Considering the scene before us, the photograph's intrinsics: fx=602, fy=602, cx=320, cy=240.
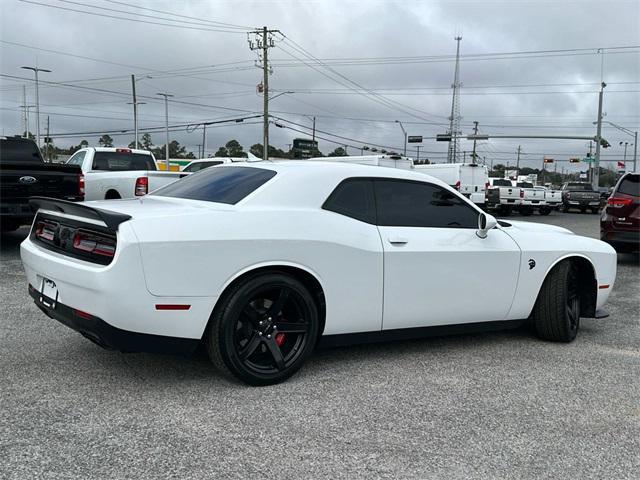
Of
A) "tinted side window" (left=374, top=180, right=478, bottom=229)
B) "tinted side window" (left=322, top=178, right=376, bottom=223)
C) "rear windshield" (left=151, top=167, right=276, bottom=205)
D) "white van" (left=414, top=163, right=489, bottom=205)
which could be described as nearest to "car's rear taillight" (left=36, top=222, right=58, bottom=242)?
"rear windshield" (left=151, top=167, right=276, bottom=205)

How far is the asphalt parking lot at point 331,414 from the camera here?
9.53 ft

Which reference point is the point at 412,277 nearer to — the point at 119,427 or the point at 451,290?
the point at 451,290

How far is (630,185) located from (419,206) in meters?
6.93

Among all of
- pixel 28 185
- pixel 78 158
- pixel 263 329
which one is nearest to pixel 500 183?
pixel 78 158

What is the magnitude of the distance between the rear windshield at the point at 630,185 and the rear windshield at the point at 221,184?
7752 millimetres

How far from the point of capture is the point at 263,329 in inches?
153

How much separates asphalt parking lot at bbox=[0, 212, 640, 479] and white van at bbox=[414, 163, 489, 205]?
70.0 ft

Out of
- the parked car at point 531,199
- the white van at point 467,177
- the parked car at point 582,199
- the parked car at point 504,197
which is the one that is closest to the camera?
the white van at point 467,177

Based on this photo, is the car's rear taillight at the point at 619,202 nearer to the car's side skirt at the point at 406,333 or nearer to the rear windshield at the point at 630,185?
the rear windshield at the point at 630,185

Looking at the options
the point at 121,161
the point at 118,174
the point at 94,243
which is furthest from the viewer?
the point at 121,161

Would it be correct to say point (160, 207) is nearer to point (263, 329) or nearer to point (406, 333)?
point (263, 329)

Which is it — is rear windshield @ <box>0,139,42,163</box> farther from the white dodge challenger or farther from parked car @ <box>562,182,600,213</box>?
parked car @ <box>562,182,600,213</box>

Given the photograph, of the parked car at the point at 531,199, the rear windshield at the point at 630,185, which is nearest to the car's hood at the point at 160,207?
the rear windshield at the point at 630,185

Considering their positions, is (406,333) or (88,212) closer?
(88,212)
